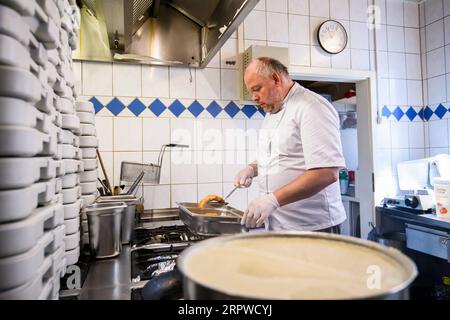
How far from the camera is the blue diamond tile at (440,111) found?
Result: 2.49 meters

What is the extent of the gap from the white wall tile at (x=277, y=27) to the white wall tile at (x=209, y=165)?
3.14 feet

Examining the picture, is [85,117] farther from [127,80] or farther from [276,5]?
[276,5]

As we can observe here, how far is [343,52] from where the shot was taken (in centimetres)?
242

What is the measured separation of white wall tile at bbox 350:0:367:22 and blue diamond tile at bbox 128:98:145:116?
1.82 metres

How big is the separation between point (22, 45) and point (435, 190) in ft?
7.39

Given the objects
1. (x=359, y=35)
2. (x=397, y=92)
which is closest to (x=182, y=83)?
(x=359, y=35)

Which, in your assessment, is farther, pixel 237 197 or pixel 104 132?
pixel 237 197

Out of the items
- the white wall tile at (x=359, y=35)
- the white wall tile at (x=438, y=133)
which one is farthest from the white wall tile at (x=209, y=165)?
the white wall tile at (x=438, y=133)

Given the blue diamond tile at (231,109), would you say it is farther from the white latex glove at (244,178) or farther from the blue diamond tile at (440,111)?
the blue diamond tile at (440,111)

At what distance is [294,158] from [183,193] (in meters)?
0.95

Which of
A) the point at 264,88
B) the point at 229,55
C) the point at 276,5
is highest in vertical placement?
the point at 276,5

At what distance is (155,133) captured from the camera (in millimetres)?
2047
